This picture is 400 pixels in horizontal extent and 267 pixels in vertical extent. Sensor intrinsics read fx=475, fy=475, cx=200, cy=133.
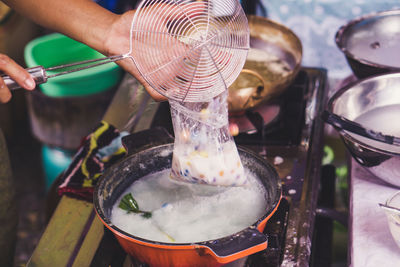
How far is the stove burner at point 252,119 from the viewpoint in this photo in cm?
171

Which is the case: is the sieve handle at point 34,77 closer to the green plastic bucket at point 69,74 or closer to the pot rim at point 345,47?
the pot rim at point 345,47

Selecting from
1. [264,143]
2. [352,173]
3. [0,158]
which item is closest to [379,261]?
[352,173]

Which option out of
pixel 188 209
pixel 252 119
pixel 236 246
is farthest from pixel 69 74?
pixel 236 246

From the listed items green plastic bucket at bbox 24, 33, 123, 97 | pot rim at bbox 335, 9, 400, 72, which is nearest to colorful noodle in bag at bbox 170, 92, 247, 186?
pot rim at bbox 335, 9, 400, 72

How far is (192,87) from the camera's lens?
134 centimetres

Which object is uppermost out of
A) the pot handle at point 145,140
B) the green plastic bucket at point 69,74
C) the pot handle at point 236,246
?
the pot handle at point 236,246

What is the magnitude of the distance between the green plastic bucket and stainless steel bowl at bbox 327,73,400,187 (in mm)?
1452

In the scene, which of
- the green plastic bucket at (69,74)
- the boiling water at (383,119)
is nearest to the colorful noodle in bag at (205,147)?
the boiling water at (383,119)

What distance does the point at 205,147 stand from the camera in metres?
1.31

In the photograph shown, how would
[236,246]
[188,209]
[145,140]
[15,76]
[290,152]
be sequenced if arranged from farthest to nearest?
[290,152] < [145,140] < [188,209] < [15,76] < [236,246]

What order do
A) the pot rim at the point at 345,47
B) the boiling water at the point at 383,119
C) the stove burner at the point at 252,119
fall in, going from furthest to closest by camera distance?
the stove burner at the point at 252,119 → the pot rim at the point at 345,47 → the boiling water at the point at 383,119

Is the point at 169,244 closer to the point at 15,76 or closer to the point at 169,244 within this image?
the point at 169,244

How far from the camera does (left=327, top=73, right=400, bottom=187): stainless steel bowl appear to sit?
4.42 feet

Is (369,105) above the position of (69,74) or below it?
above
